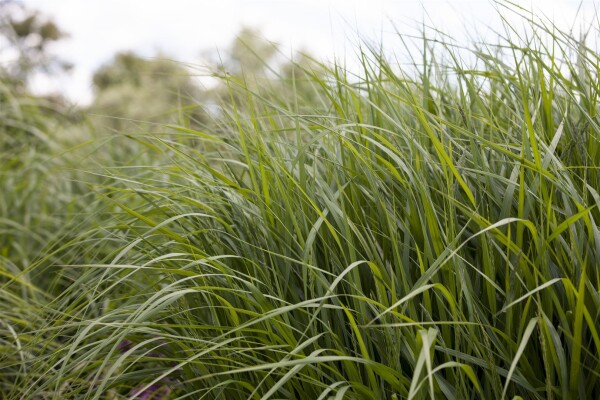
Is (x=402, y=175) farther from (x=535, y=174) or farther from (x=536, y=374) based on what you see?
(x=536, y=374)

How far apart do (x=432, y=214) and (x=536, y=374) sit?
42 centimetres

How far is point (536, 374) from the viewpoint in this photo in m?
1.62

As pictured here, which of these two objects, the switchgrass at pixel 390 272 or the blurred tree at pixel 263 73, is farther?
the blurred tree at pixel 263 73

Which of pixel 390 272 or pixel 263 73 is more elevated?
pixel 263 73

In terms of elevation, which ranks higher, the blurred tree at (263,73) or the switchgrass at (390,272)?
the blurred tree at (263,73)

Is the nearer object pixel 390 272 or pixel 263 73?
pixel 390 272

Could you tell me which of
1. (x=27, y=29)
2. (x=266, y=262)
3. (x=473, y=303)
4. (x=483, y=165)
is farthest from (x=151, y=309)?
(x=27, y=29)

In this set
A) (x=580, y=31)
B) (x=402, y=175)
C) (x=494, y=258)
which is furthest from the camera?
(x=580, y=31)

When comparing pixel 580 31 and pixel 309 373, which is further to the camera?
pixel 580 31

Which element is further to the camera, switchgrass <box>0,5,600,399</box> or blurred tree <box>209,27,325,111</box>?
blurred tree <box>209,27,325,111</box>

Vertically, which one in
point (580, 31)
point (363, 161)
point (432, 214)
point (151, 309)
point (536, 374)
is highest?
point (580, 31)

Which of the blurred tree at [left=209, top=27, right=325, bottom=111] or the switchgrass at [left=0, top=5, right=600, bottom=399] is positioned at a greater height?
the blurred tree at [left=209, top=27, right=325, bottom=111]

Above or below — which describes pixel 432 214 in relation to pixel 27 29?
below

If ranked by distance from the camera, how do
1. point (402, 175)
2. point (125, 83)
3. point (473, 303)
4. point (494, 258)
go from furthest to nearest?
point (125, 83)
point (402, 175)
point (494, 258)
point (473, 303)
